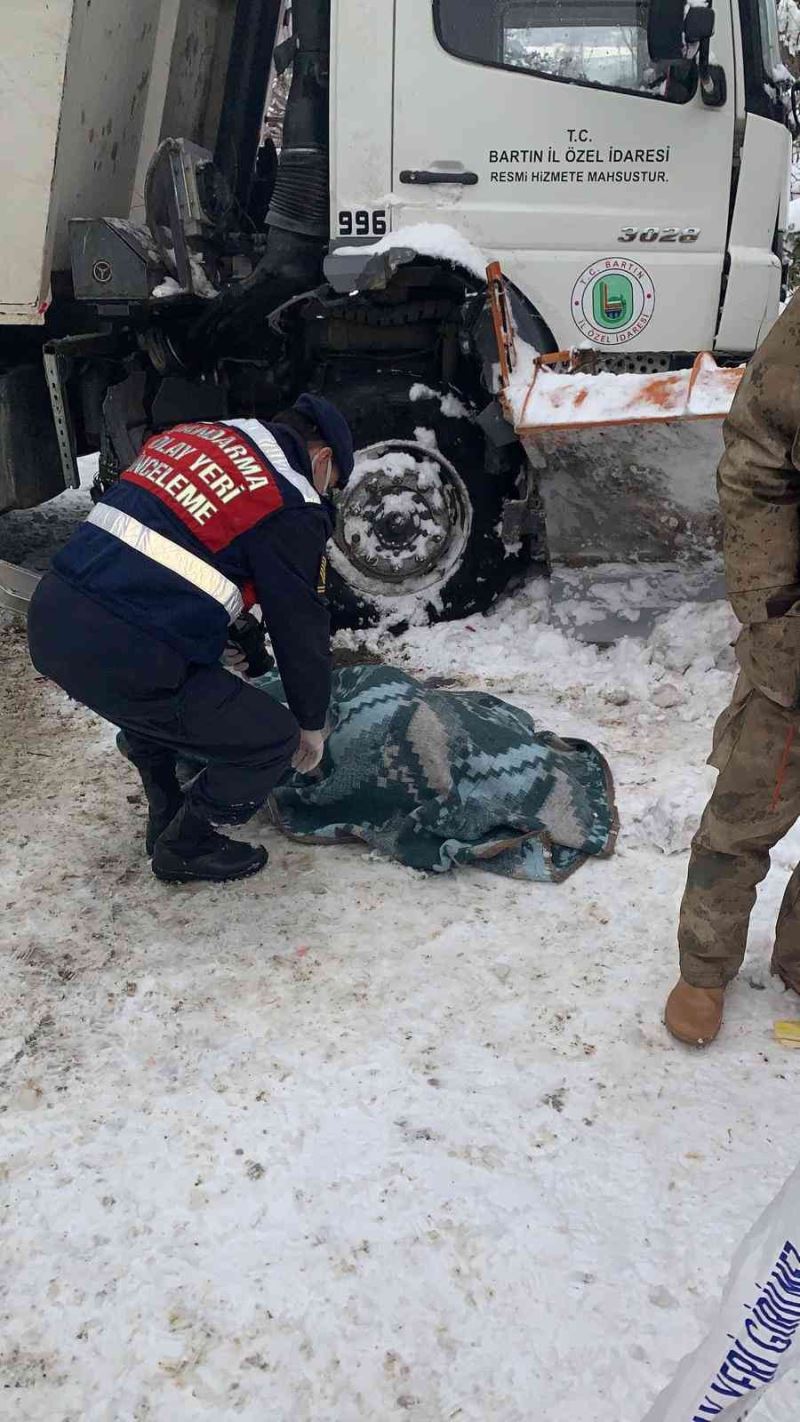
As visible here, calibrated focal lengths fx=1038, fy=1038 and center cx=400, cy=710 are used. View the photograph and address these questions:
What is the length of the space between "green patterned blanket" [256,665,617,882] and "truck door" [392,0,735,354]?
1.91 metres

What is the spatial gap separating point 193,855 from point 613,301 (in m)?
2.74

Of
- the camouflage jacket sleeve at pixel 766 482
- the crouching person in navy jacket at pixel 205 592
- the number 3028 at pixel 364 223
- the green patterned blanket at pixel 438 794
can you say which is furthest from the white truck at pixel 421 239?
the camouflage jacket sleeve at pixel 766 482

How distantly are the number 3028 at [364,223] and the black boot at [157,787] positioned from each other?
225 centimetres

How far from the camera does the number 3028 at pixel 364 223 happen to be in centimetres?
393

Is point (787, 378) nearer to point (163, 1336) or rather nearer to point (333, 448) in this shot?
point (333, 448)

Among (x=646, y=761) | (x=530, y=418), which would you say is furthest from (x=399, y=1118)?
(x=530, y=418)

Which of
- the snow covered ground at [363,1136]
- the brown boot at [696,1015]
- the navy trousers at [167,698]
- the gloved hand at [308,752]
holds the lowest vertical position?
the snow covered ground at [363,1136]

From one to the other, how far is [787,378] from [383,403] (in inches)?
104

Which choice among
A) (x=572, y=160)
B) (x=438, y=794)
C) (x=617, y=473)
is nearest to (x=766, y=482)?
(x=438, y=794)

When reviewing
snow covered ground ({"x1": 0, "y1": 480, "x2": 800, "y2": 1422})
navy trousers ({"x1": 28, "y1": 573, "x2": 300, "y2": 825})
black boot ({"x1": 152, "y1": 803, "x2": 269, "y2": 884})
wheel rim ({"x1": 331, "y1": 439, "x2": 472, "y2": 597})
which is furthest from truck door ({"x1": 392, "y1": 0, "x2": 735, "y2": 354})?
black boot ({"x1": 152, "y1": 803, "x2": 269, "y2": 884})

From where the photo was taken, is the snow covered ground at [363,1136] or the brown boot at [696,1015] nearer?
the snow covered ground at [363,1136]

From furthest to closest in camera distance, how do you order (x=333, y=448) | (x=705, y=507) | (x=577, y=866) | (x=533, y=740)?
(x=705, y=507), (x=533, y=740), (x=577, y=866), (x=333, y=448)

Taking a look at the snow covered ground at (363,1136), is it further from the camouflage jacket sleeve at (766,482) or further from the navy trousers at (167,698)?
the camouflage jacket sleeve at (766,482)

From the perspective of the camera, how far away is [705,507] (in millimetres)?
4070
